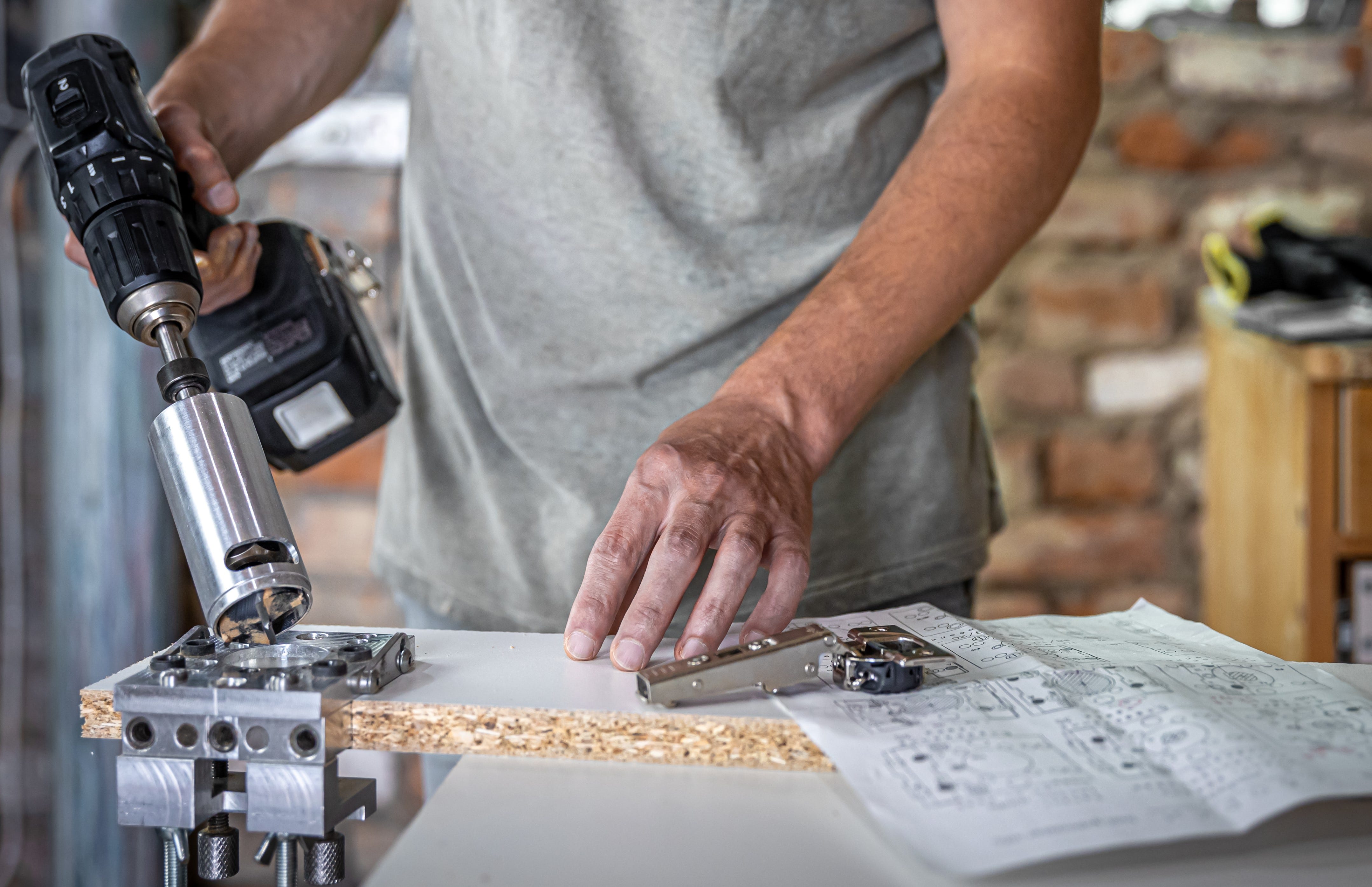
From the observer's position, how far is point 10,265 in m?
1.34

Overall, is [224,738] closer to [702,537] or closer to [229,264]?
[702,537]

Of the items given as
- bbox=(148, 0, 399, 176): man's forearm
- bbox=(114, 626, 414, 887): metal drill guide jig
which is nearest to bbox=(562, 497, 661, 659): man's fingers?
bbox=(114, 626, 414, 887): metal drill guide jig

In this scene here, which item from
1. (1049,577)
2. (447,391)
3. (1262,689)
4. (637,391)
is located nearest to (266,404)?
(447,391)

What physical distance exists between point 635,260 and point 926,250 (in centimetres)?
18

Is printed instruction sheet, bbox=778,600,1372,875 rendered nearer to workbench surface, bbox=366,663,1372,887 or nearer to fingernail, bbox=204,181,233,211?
workbench surface, bbox=366,663,1372,887

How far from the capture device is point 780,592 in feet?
1.70

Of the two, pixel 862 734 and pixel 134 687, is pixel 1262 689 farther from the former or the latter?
pixel 134 687

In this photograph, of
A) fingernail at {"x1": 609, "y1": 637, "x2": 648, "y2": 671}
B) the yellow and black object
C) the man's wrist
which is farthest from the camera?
the yellow and black object

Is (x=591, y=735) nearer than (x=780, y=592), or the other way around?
(x=591, y=735)

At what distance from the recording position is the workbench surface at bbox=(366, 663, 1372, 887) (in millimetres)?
337

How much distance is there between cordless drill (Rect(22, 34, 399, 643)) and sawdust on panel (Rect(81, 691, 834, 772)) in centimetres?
7

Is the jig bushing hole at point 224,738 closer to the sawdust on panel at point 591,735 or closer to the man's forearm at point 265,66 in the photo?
the sawdust on panel at point 591,735

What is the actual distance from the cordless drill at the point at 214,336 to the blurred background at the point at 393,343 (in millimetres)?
741

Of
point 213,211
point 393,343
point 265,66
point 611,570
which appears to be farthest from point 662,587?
point 393,343
